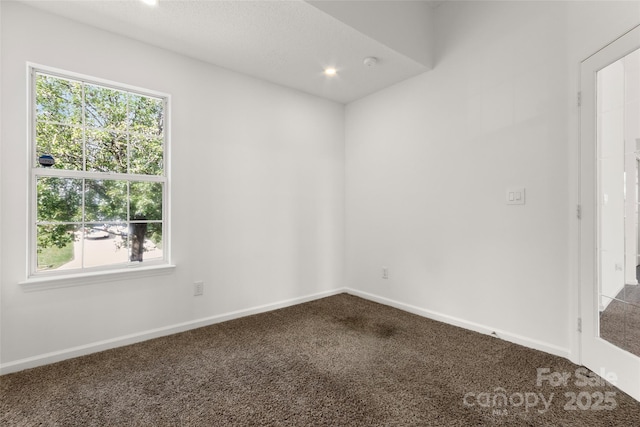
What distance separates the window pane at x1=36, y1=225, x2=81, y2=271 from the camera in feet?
7.34

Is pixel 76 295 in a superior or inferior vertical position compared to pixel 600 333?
superior

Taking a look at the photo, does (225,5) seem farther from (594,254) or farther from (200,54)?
(594,254)

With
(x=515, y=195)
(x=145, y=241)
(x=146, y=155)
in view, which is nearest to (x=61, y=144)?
(x=146, y=155)

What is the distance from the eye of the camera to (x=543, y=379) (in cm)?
195

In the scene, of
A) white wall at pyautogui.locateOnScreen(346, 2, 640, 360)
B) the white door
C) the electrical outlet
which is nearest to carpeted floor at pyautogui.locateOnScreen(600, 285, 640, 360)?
the white door

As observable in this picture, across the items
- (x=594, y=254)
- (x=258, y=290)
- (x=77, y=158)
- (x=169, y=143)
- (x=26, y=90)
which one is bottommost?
(x=258, y=290)

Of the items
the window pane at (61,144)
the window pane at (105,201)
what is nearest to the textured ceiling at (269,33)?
the window pane at (61,144)

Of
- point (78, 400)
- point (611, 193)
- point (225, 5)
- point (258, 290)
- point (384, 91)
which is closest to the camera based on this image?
point (78, 400)

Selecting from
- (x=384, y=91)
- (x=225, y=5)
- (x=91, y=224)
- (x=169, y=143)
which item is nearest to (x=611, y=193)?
(x=384, y=91)

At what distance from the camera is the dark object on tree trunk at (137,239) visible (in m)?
2.63

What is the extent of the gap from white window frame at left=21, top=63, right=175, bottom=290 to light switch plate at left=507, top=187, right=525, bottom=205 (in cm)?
293

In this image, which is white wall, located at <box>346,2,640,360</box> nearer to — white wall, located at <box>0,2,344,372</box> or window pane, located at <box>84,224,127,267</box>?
white wall, located at <box>0,2,344,372</box>

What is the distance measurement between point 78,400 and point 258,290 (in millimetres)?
1711

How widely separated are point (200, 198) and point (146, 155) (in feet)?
1.91
